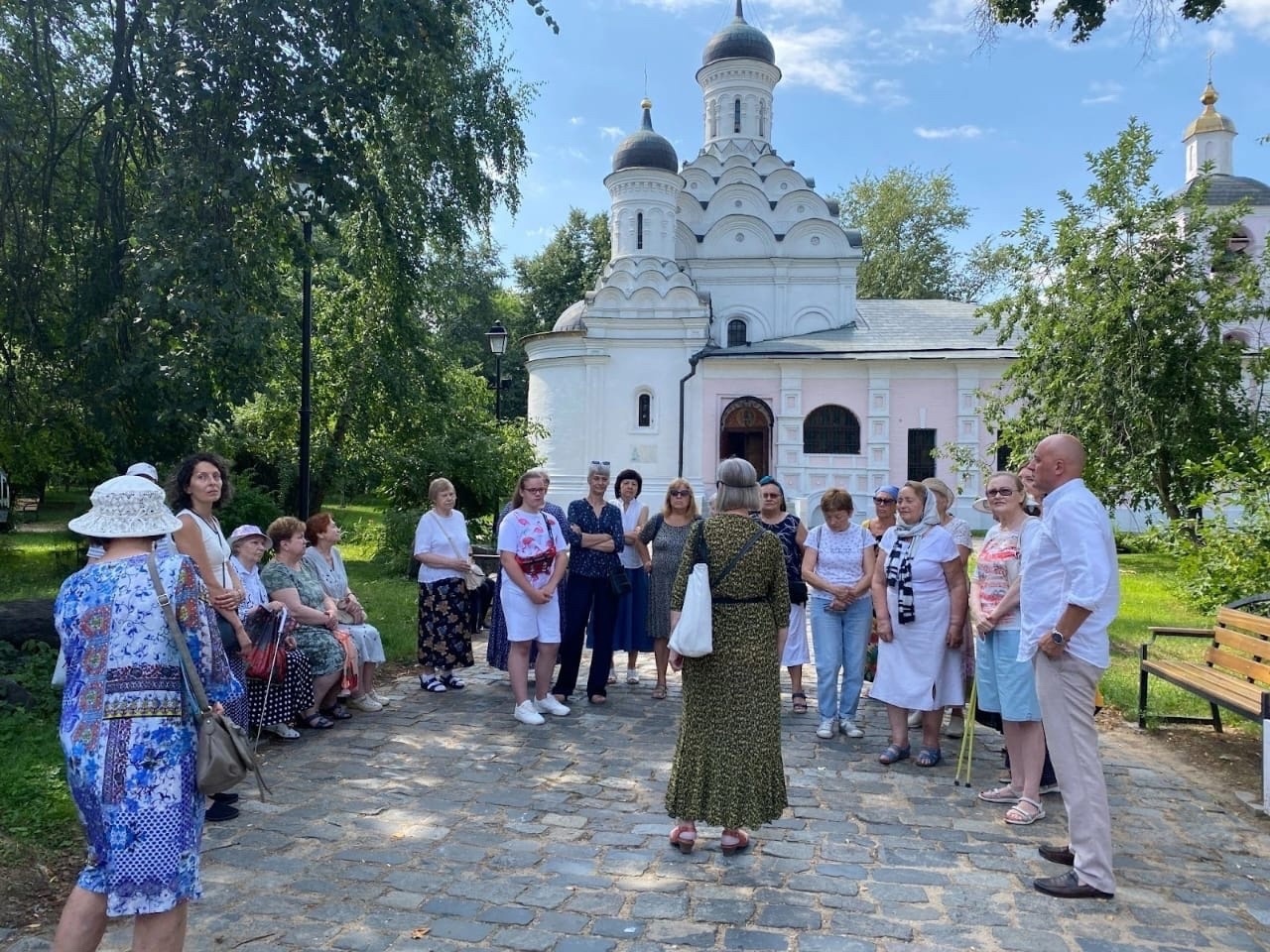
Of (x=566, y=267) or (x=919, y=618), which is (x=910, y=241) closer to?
(x=566, y=267)

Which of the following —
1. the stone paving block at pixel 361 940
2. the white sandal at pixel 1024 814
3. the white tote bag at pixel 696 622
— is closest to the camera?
the stone paving block at pixel 361 940

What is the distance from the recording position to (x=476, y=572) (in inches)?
292

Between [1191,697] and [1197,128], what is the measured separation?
2712cm

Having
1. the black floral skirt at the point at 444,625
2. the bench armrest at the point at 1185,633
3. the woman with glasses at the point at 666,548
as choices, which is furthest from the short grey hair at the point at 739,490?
the bench armrest at the point at 1185,633

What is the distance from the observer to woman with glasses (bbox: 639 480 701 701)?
23.2 feet

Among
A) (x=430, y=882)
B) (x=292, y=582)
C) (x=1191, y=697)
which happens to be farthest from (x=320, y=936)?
(x=1191, y=697)

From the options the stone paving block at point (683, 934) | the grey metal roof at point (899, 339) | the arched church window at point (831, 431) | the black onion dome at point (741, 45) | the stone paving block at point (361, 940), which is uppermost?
the black onion dome at point (741, 45)

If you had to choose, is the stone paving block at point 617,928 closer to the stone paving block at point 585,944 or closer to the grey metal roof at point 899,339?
the stone paving block at point 585,944

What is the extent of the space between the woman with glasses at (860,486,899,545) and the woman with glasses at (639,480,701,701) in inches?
54.2

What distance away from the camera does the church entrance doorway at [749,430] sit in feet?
88.3

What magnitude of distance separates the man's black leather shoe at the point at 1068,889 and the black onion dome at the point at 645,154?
26.7m

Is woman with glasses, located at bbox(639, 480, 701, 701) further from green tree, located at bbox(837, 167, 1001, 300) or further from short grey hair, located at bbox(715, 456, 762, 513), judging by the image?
green tree, located at bbox(837, 167, 1001, 300)

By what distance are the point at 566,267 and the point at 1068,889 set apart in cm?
4082

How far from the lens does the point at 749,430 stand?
1074 inches
